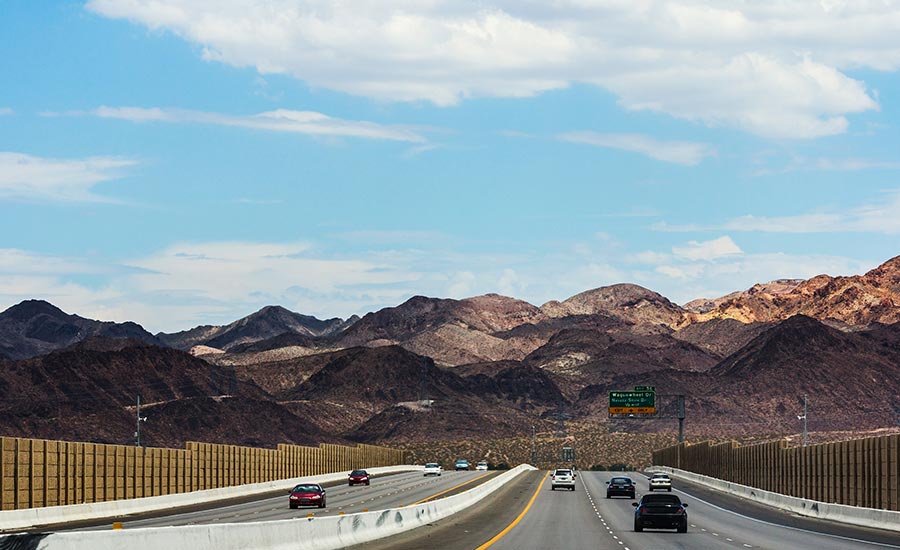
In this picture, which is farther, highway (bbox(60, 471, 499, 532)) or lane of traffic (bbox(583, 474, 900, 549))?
highway (bbox(60, 471, 499, 532))

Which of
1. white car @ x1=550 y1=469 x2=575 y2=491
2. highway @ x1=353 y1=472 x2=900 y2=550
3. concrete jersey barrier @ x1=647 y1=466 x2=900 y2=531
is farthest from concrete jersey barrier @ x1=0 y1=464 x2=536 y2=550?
white car @ x1=550 y1=469 x2=575 y2=491

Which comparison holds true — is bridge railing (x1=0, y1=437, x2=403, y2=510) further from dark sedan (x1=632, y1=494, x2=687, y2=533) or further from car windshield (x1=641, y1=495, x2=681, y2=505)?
car windshield (x1=641, y1=495, x2=681, y2=505)

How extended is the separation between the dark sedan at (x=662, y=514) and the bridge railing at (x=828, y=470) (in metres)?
13.4

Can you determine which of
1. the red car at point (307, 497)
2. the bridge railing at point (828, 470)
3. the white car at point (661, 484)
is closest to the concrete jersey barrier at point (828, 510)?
the bridge railing at point (828, 470)

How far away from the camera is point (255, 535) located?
26.0 meters

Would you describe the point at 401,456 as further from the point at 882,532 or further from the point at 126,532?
the point at 126,532

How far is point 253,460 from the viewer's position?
322ft

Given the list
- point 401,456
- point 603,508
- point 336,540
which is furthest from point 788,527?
point 401,456

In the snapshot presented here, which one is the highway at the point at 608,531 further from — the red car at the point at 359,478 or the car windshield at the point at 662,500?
the red car at the point at 359,478

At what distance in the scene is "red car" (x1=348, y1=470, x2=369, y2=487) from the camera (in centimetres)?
10000

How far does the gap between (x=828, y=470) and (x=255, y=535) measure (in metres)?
48.5

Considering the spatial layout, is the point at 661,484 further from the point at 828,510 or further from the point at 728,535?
the point at 728,535

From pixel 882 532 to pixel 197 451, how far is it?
158 feet

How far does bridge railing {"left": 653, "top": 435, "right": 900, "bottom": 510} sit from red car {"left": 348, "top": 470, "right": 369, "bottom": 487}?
29408 millimetres
